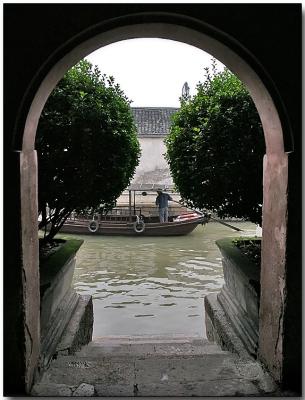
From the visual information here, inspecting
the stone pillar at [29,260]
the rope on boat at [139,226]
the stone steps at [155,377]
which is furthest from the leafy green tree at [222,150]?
the rope on boat at [139,226]

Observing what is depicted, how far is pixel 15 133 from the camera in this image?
276 cm

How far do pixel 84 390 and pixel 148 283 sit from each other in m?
6.11

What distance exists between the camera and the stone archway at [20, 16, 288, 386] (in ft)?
9.55

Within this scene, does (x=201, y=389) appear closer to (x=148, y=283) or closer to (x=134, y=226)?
(x=148, y=283)

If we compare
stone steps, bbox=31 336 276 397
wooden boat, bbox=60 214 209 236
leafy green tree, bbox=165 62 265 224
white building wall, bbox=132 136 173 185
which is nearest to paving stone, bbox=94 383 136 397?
stone steps, bbox=31 336 276 397

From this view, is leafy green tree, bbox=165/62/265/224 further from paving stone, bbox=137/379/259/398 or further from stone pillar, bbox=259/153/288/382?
paving stone, bbox=137/379/259/398

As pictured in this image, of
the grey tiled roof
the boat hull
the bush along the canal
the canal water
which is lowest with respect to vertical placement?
the canal water

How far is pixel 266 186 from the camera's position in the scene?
336 centimetres

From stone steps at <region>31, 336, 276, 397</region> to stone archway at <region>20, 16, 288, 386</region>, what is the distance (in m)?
0.19

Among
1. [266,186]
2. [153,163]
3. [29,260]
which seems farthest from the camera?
[153,163]

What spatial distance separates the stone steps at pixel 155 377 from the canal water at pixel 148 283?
8.31 ft

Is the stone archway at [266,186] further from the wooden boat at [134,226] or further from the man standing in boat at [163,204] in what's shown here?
the man standing in boat at [163,204]

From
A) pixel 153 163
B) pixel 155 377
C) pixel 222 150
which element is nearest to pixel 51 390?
pixel 155 377

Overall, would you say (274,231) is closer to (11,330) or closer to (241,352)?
(241,352)
